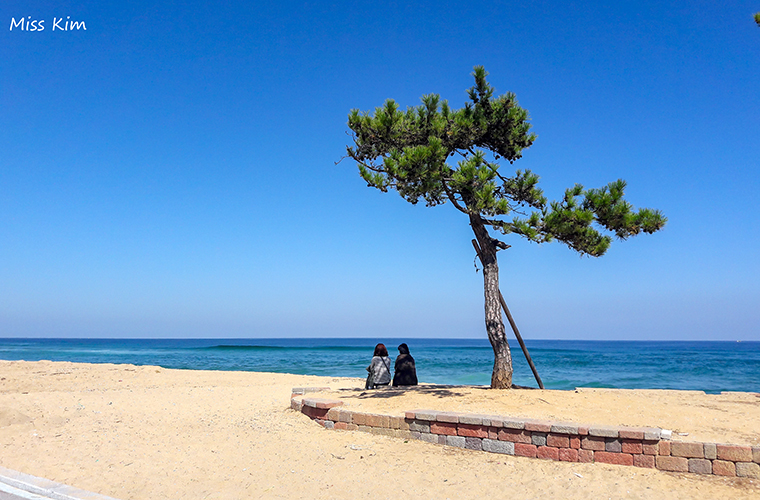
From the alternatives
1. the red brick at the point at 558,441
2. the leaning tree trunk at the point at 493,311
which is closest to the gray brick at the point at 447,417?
the red brick at the point at 558,441

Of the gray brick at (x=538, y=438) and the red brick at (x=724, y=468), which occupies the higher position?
the gray brick at (x=538, y=438)

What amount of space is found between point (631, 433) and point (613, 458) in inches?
14.8

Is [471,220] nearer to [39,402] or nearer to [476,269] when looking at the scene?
[476,269]

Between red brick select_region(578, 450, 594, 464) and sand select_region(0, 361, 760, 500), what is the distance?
95 mm

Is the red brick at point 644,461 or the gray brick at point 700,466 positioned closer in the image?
the gray brick at point 700,466

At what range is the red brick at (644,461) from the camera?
221 inches

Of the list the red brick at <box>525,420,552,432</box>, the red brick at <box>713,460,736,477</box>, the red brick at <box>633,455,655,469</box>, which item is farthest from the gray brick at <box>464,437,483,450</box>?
the red brick at <box>713,460,736,477</box>

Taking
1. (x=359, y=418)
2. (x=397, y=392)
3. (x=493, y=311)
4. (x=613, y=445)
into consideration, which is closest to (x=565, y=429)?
(x=613, y=445)

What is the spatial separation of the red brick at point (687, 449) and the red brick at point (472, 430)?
2.19m

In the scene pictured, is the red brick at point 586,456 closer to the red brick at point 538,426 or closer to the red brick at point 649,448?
the red brick at point 538,426

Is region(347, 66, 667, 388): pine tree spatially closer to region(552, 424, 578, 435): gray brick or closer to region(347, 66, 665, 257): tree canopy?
region(347, 66, 665, 257): tree canopy

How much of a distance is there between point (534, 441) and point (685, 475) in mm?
1652

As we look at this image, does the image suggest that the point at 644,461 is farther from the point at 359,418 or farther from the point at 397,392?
the point at 397,392

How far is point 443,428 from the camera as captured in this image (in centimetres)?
691
